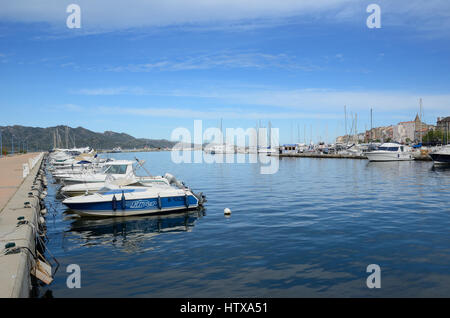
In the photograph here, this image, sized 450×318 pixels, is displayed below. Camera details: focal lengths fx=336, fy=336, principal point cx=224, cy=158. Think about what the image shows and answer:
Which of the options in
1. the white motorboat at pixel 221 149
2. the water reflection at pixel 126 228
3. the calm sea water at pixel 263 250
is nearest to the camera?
the calm sea water at pixel 263 250

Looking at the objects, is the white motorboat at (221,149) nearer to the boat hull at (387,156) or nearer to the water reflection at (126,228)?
the boat hull at (387,156)

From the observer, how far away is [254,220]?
18.2 m

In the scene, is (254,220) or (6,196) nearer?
(254,220)

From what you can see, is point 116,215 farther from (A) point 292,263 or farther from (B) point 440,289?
(B) point 440,289

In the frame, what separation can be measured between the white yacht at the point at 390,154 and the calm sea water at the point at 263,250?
49624mm

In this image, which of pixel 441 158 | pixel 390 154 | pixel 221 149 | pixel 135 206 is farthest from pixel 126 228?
pixel 221 149

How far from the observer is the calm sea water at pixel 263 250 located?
31.8 feet

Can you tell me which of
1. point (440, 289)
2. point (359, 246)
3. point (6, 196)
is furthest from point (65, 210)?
point (440, 289)

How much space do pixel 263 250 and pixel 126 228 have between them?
7646 millimetres

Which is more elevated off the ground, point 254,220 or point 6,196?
point 6,196

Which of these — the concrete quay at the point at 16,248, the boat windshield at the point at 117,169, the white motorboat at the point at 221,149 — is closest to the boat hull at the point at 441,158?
the boat windshield at the point at 117,169

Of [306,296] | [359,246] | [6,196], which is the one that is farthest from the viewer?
[6,196]

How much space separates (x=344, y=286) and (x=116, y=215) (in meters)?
13.4
